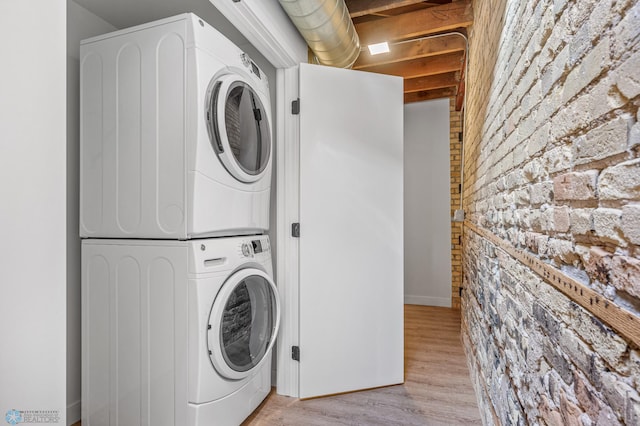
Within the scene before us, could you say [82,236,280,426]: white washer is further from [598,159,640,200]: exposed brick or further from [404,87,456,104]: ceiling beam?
[404,87,456,104]: ceiling beam

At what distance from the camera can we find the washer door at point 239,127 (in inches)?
62.5

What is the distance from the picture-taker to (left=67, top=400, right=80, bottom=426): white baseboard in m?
1.85

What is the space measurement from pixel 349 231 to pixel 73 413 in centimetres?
191

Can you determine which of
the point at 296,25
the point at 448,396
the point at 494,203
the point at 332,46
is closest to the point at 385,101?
the point at 332,46

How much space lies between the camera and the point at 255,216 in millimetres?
1953

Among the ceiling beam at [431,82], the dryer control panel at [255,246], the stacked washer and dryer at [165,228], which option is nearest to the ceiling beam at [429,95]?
the ceiling beam at [431,82]

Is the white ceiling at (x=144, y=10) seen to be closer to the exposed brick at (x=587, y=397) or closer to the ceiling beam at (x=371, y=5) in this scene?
the ceiling beam at (x=371, y=5)

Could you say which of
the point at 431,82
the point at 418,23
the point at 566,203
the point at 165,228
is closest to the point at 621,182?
the point at 566,203

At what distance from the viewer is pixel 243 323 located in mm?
1810

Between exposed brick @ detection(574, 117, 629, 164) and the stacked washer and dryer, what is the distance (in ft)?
4.50

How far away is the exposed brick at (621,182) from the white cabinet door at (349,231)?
159 centimetres

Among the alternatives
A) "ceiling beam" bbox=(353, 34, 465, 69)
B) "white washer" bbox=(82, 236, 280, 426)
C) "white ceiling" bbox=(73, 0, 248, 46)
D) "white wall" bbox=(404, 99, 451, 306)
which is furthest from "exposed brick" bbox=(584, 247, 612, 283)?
"white wall" bbox=(404, 99, 451, 306)

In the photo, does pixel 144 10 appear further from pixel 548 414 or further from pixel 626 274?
pixel 548 414
